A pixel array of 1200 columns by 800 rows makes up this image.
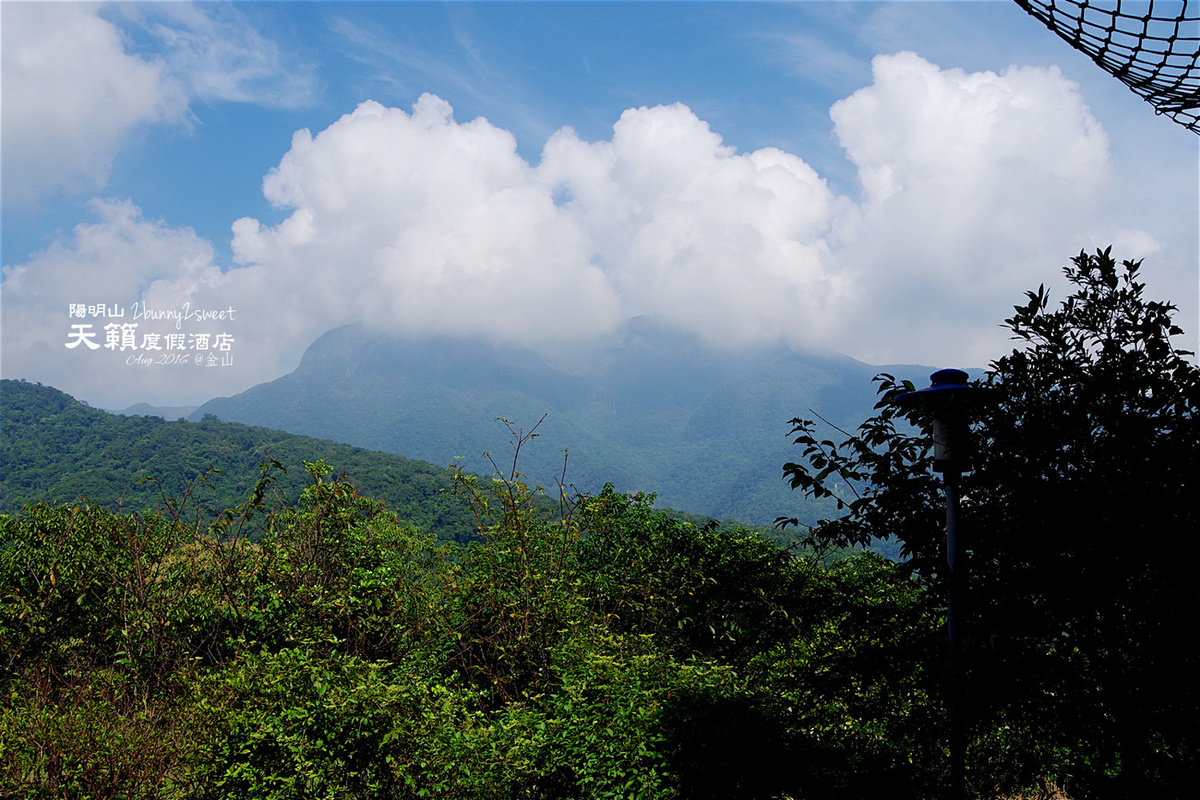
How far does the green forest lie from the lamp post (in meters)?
0.11

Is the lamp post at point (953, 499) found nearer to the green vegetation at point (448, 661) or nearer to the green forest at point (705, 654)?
the green forest at point (705, 654)

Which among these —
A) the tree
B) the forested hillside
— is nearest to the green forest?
the tree

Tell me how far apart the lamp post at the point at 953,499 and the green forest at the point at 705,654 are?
0.11 meters

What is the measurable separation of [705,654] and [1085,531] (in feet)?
15.8

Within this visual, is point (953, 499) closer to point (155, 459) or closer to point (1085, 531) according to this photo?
point (1085, 531)

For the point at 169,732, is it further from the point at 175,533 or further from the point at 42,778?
the point at 175,533

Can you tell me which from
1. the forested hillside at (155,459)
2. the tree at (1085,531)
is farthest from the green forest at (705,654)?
the forested hillside at (155,459)

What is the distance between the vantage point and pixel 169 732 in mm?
3979

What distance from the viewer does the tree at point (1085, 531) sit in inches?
100.0

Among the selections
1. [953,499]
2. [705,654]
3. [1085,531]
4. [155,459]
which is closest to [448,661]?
[705,654]

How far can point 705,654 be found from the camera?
683 cm

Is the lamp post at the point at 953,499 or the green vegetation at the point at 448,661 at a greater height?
the lamp post at the point at 953,499

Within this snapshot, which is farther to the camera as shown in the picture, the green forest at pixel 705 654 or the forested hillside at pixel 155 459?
the forested hillside at pixel 155 459

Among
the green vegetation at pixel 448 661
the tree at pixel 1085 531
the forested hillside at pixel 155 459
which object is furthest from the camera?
the forested hillside at pixel 155 459
